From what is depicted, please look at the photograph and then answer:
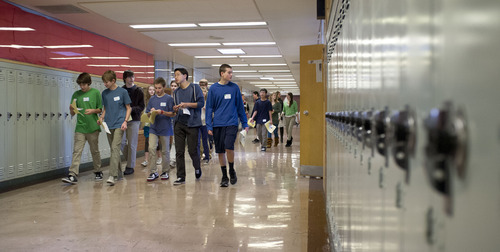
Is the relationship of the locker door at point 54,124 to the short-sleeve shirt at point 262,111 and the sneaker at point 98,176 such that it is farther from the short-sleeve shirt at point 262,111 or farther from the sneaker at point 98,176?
the short-sleeve shirt at point 262,111

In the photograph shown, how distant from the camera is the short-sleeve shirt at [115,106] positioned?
5.96m

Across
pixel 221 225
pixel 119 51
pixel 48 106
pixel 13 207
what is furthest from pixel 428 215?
pixel 119 51

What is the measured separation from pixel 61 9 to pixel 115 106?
1.84 m

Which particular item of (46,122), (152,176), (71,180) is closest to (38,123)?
(46,122)

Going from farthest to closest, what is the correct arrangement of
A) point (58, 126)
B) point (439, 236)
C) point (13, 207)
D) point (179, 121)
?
point (58, 126) < point (179, 121) < point (13, 207) < point (439, 236)

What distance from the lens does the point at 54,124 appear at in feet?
21.8

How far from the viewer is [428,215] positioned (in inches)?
21.1

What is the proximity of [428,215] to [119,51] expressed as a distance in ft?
30.8

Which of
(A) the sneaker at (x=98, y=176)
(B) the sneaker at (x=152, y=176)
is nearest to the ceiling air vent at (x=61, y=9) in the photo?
(A) the sneaker at (x=98, y=176)

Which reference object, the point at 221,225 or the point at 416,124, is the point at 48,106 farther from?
the point at 416,124

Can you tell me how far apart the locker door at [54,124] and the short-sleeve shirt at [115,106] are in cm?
117

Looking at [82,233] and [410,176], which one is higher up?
[410,176]

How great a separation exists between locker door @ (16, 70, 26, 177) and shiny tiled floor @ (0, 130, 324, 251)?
0.39 m

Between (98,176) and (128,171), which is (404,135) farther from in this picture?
(128,171)
